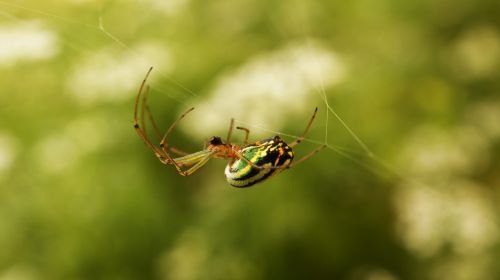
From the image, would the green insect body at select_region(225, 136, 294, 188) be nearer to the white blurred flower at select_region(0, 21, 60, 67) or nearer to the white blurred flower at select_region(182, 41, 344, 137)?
the white blurred flower at select_region(182, 41, 344, 137)

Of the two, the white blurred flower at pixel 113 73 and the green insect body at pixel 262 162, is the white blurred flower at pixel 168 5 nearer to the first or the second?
the white blurred flower at pixel 113 73

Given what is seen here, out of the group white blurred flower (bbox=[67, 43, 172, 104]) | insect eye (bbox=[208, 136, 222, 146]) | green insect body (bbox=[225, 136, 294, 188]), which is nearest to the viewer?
→ green insect body (bbox=[225, 136, 294, 188])

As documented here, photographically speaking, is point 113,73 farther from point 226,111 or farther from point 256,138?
point 256,138

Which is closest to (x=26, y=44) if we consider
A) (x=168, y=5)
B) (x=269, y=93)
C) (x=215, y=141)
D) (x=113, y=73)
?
(x=113, y=73)

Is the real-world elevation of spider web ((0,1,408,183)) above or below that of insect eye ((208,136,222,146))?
above

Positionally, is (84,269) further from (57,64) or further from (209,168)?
(57,64)

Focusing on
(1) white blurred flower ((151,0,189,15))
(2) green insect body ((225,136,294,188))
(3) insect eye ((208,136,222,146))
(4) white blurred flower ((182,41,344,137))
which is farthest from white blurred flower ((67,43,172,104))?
(2) green insect body ((225,136,294,188))
